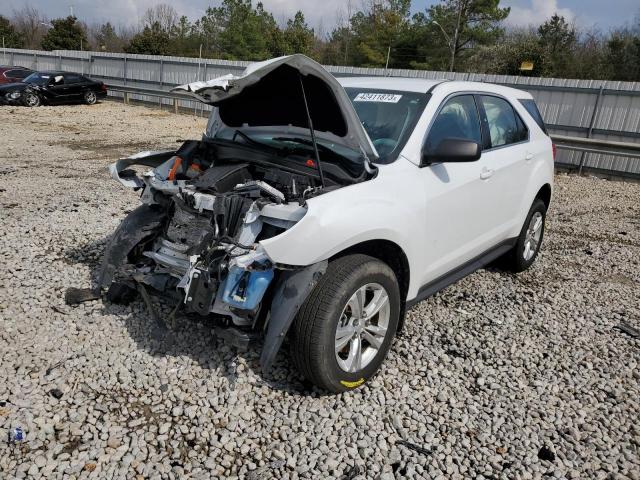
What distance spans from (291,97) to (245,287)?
1.40 m

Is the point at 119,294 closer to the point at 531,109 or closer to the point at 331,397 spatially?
the point at 331,397

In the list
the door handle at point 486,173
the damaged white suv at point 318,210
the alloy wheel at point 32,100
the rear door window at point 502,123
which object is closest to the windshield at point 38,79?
the alloy wheel at point 32,100

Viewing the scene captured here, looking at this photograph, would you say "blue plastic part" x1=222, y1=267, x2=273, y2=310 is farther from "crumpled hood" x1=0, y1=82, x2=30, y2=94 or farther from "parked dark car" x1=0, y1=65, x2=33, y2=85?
"parked dark car" x1=0, y1=65, x2=33, y2=85

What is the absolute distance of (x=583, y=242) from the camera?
21.3ft

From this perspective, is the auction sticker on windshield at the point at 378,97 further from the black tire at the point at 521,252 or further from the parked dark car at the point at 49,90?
the parked dark car at the point at 49,90

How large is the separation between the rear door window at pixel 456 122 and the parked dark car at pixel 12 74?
2347cm

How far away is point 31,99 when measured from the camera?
19.9 metres

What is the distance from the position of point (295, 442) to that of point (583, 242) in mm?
5273

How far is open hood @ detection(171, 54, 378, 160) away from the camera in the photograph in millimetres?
2998

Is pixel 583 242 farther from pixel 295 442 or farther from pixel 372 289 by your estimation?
pixel 295 442

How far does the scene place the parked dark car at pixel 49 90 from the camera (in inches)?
771

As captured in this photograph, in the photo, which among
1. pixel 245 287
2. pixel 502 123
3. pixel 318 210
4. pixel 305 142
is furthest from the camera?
pixel 502 123

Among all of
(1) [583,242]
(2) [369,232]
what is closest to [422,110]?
(2) [369,232]

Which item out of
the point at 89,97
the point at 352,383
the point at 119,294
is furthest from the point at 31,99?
the point at 352,383
